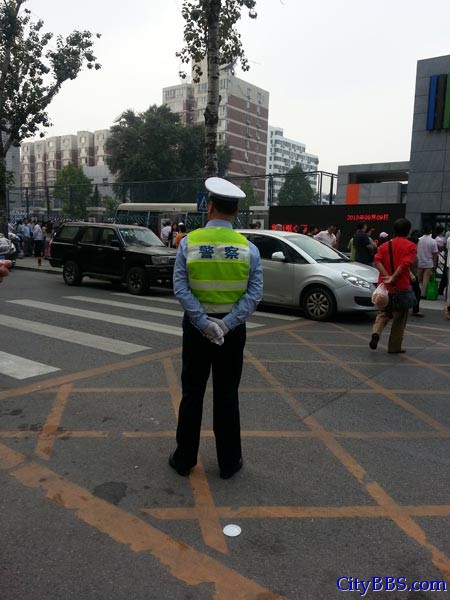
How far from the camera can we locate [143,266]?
11.8 m

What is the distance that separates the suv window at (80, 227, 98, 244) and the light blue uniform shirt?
10.1 meters

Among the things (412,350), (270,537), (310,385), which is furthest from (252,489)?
(412,350)

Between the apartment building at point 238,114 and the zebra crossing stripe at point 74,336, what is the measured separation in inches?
3688

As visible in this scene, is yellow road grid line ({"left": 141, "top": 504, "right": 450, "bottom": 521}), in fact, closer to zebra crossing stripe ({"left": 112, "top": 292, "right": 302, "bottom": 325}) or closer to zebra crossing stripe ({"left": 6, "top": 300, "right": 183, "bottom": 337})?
zebra crossing stripe ({"left": 6, "top": 300, "right": 183, "bottom": 337})

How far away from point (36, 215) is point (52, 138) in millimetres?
113447

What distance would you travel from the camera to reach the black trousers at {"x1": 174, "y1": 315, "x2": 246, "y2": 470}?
3.23 meters

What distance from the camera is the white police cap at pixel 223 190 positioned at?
3172 mm

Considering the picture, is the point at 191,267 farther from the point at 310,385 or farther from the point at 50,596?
the point at 310,385

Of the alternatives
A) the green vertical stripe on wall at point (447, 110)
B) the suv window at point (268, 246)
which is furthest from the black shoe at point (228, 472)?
the green vertical stripe on wall at point (447, 110)

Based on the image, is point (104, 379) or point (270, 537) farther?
point (104, 379)

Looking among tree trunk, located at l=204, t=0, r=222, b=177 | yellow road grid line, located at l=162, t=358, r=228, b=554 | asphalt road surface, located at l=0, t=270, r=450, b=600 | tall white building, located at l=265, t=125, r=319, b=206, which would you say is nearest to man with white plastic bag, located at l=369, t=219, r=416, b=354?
asphalt road surface, located at l=0, t=270, r=450, b=600

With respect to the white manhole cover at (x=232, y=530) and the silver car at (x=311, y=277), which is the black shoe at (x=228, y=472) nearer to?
the white manhole cover at (x=232, y=530)

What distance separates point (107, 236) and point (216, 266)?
9924mm

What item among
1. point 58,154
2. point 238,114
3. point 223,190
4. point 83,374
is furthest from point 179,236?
point 58,154
